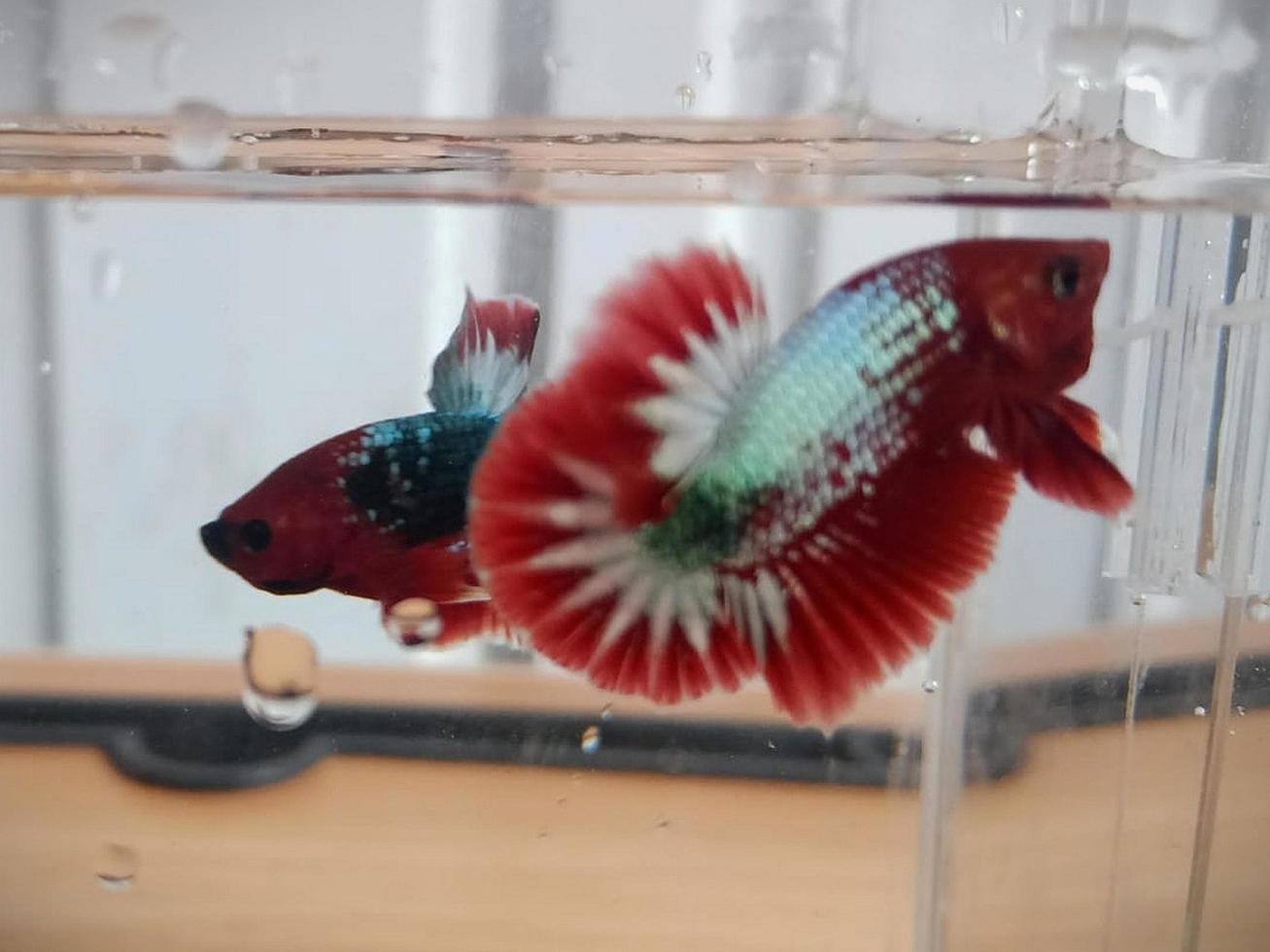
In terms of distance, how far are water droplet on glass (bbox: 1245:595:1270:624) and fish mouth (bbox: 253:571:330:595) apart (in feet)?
1.45

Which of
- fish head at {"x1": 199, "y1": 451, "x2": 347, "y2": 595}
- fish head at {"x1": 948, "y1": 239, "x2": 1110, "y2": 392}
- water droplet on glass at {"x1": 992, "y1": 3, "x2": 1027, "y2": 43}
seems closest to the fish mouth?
fish head at {"x1": 199, "y1": 451, "x2": 347, "y2": 595}

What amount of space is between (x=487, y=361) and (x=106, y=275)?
362 mm

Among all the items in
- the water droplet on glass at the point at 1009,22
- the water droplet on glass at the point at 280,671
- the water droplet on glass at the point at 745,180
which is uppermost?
the water droplet on glass at the point at 1009,22

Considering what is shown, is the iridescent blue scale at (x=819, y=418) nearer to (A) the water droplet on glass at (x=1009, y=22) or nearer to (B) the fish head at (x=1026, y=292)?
(B) the fish head at (x=1026, y=292)

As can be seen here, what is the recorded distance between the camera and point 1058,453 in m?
0.33

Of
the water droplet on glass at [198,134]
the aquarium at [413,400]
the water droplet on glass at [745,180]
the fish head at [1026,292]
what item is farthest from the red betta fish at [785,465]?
the water droplet on glass at [198,134]

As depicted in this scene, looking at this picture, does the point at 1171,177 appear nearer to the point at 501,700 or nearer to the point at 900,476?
the point at 900,476

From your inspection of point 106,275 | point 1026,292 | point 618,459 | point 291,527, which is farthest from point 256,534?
point 106,275

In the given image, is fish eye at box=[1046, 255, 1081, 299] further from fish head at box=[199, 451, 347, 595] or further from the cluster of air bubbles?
the cluster of air bubbles

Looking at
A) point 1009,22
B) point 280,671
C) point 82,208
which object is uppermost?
point 1009,22

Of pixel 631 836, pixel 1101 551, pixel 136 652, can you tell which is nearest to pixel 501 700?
pixel 631 836

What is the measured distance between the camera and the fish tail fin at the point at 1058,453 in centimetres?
32

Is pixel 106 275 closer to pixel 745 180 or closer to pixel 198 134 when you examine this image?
pixel 198 134

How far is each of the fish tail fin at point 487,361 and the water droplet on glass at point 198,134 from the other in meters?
0.28
